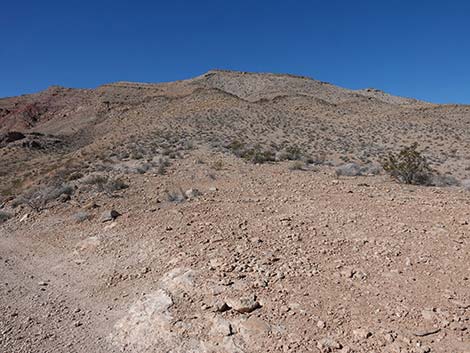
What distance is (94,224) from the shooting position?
32.6ft

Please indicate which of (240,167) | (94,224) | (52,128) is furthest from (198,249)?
(52,128)

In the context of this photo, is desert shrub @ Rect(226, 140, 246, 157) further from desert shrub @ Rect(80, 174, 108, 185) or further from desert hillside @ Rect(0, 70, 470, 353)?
desert shrub @ Rect(80, 174, 108, 185)

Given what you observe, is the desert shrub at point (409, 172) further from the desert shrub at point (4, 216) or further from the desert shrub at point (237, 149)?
the desert shrub at point (4, 216)

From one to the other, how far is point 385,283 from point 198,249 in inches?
131

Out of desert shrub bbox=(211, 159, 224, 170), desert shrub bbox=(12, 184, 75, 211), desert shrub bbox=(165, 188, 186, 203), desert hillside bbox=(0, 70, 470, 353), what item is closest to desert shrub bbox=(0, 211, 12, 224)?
desert hillside bbox=(0, 70, 470, 353)

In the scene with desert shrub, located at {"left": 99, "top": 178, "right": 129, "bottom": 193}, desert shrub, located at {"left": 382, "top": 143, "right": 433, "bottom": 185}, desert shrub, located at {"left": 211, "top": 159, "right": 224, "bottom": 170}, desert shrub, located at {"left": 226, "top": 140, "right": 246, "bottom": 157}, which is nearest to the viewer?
desert shrub, located at {"left": 382, "top": 143, "right": 433, "bottom": 185}

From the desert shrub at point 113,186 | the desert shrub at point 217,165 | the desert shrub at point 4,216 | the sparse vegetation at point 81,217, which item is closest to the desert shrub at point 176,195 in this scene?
the desert shrub at point 113,186

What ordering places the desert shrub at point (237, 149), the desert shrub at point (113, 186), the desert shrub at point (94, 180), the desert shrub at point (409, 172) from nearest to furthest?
the desert shrub at point (409, 172), the desert shrub at point (113, 186), the desert shrub at point (94, 180), the desert shrub at point (237, 149)

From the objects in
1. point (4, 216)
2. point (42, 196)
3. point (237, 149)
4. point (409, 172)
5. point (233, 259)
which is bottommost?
point (4, 216)

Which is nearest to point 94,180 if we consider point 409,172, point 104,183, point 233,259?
point 104,183

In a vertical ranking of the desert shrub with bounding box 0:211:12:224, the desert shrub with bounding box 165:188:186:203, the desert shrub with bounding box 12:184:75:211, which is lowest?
the desert shrub with bounding box 0:211:12:224

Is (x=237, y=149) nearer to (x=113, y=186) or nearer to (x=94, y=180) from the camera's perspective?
(x=94, y=180)

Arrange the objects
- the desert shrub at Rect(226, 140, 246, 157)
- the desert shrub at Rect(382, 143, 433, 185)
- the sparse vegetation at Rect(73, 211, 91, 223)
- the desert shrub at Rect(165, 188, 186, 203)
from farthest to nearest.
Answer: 1. the desert shrub at Rect(226, 140, 246, 157)
2. the desert shrub at Rect(382, 143, 433, 185)
3. the desert shrub at Rect(165, 188, 186, 203)
4. the sparse vegetation at Rect(73, 211, 91, 223)

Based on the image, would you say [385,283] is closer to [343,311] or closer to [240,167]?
[343,311]
